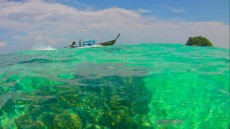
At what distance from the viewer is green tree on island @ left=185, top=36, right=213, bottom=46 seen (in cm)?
2962

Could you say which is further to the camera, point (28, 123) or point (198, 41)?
point (198, 41)

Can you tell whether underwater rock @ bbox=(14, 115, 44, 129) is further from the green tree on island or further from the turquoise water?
the green tree on island

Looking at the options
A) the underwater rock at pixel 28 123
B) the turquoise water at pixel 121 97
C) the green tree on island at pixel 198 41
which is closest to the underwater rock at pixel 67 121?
the turquoise water at pixel 121 97

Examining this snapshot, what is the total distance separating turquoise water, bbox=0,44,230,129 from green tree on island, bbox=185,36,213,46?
45.6ft

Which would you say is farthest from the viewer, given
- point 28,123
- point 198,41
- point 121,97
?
point 198,41

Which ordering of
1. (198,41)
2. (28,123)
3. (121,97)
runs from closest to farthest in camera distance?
(28,123), (121,97), (198,41)

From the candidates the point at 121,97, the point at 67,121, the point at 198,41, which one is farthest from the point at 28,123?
the point at 198,41

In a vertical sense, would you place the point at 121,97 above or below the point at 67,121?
above

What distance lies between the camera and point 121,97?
1385cm

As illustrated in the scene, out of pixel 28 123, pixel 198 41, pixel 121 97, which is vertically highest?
pixel 198 41

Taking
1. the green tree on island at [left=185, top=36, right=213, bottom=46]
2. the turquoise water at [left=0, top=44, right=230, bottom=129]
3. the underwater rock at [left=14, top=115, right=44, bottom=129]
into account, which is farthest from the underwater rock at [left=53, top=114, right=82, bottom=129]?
the green tree on island at [left=185, top=36, right=213, bottom=46]

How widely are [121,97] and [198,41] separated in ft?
62.8

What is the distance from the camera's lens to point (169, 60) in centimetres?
1720

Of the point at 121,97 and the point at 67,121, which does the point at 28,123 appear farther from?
the point at 121,97
